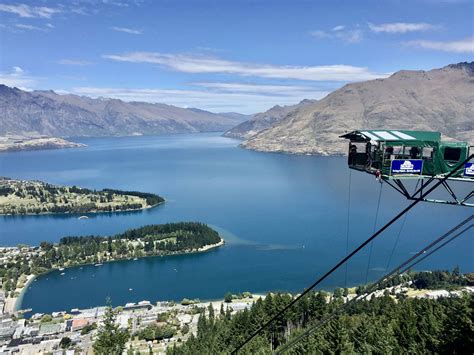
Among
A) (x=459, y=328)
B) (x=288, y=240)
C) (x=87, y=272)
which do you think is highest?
(x=459, y=328)

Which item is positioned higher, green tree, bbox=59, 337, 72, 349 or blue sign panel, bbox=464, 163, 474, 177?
blue sign panel, bbox=464, 163, 474, 177

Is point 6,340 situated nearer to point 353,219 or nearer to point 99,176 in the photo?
point 353,219

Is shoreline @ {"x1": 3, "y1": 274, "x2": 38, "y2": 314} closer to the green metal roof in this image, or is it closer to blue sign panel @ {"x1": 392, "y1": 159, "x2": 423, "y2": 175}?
the green metal roof

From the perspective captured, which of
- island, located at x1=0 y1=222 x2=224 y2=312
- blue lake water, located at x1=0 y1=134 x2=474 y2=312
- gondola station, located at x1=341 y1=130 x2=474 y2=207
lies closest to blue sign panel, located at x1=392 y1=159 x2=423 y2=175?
gondola station, located at x1=341 y1=130 x2=474 y2=207

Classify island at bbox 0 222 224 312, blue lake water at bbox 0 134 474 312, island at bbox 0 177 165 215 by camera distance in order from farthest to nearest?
island at bbox 0 177 165 215, island at bbox 0 222 224 312, blue lake water at bbox 0 134 474 312

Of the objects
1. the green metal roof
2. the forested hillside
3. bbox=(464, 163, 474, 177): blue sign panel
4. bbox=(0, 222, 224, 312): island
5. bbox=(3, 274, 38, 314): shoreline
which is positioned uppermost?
the green metal roof

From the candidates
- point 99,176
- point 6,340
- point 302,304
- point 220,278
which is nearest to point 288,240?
point 220,278

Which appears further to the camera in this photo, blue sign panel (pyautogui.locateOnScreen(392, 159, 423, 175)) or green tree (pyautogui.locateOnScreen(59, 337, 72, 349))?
green tree (pyautogui.locateOnScreen(59, 337, 72, 349))
